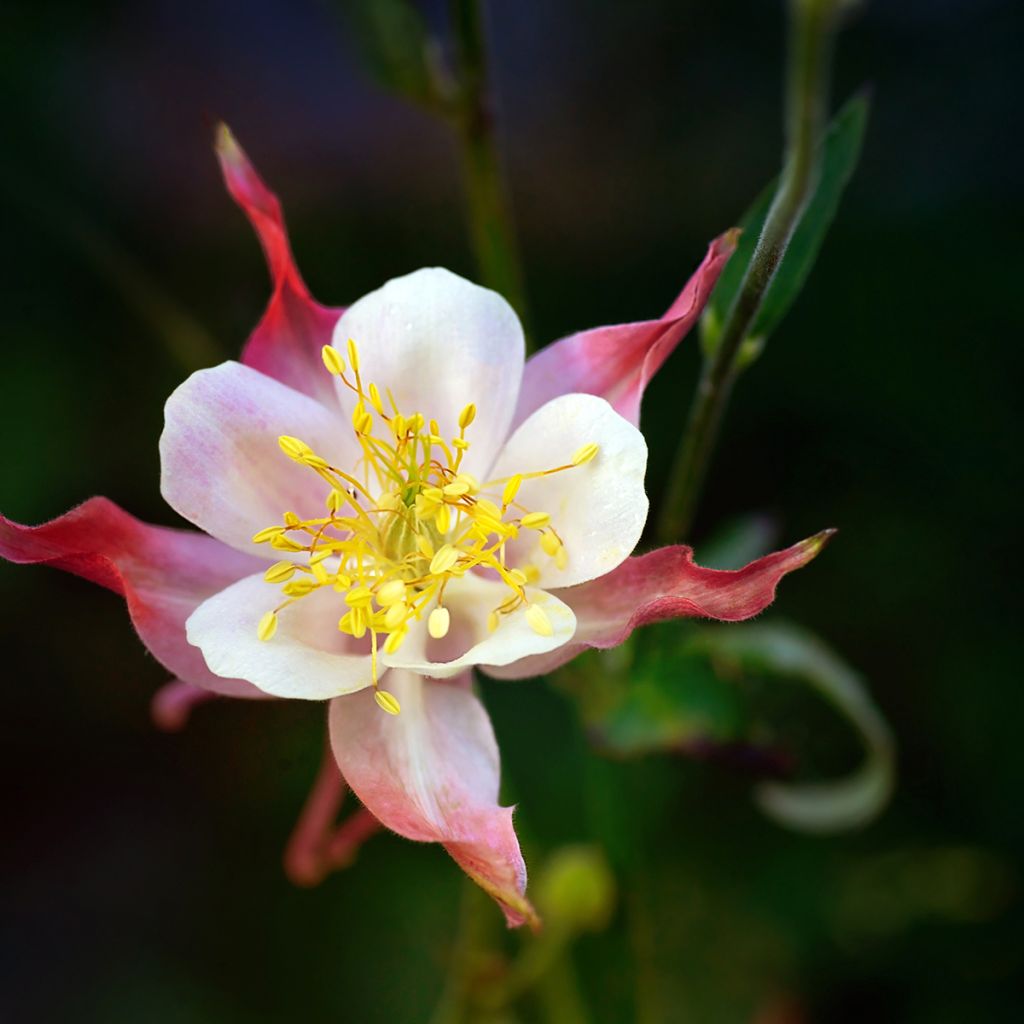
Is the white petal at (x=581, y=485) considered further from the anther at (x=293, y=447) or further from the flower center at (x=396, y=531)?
the anther at (x=293, y=447)

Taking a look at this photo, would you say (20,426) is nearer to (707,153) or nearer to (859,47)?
(707,153)

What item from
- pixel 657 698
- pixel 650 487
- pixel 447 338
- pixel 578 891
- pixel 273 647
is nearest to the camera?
pixel 273 647

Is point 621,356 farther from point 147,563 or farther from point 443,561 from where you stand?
point 147,563

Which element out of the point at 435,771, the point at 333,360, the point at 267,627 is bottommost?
the point at 435,771

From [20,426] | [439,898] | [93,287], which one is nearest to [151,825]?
[439,898]

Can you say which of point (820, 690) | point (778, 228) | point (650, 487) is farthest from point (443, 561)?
point (650, 487)

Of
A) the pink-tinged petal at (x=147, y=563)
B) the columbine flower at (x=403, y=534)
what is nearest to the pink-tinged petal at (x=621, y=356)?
the columbine flower at (x=403, y=534)
